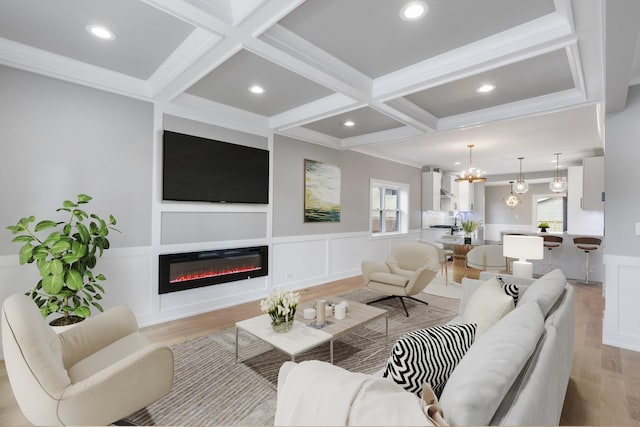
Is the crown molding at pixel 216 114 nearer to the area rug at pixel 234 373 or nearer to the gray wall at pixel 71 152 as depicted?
the gray wall at pixel 71 152

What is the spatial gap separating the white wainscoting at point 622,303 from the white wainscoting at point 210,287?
3687 millimetres

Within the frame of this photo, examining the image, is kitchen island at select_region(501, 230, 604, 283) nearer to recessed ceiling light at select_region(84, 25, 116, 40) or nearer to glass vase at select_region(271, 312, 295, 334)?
glass vase at select_region(271, 312, 295, 334)

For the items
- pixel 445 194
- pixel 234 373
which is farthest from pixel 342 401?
pixel 445 194

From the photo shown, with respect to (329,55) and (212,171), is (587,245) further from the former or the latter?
(212,171)

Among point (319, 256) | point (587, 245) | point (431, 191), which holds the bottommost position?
point (319, 256)

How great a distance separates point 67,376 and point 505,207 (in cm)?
1173

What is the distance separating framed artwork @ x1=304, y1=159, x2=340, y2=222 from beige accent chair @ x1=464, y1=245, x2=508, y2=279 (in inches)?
93.1

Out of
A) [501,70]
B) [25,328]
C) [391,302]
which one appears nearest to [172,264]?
[25,328]

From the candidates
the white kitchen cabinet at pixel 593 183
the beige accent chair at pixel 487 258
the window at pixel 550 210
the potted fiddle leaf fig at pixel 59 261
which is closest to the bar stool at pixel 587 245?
the white kitchen cabinet at pixel 593 183

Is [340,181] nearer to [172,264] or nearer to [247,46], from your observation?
[172,264]

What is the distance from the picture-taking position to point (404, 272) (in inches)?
164

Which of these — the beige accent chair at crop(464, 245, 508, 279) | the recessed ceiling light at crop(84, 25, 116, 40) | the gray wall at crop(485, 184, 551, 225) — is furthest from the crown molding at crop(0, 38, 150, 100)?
the gray wall at crop(485, 184, 551, 225)

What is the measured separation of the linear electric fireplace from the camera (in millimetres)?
3510

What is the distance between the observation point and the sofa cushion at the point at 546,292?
5.60ft
